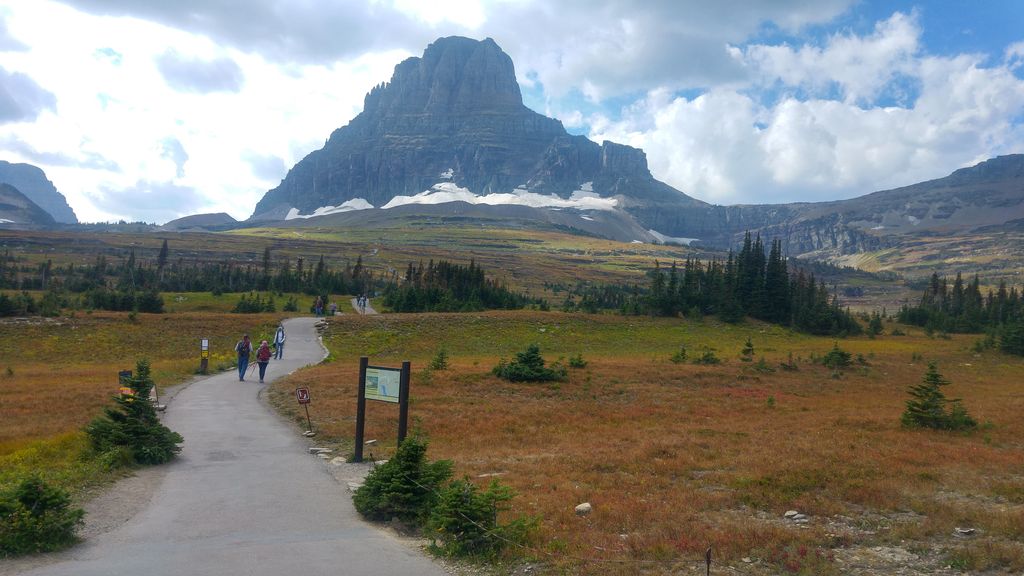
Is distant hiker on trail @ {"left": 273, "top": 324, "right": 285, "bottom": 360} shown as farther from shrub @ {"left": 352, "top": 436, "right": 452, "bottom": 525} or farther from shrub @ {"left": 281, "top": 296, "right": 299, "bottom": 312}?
shrub @ {"left": 281, "top": 296, "right": 299, "bottom": 312}

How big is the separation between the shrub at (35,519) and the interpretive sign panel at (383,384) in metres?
6.38

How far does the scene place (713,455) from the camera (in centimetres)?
1639

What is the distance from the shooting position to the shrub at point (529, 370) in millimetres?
31719

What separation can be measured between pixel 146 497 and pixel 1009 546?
530 inches

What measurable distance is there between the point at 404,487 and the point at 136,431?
7.17m

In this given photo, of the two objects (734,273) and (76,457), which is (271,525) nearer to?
(76,457)

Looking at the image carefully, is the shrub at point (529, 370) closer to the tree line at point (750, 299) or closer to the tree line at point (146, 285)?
the tree line at point (750, 299)

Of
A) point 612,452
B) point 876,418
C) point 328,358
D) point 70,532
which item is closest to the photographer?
point 70,532

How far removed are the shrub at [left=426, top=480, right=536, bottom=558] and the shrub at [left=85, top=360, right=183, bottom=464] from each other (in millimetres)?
7910

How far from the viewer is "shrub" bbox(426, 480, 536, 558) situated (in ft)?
30.0

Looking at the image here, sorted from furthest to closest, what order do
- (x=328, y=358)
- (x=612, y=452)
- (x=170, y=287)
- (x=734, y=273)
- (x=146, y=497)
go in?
(x=170, y=287)
(x=734, y=273)
(x=328, y=358)
(x=612, y=452)
(x=146, y=497)

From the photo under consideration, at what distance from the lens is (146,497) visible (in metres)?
11.7

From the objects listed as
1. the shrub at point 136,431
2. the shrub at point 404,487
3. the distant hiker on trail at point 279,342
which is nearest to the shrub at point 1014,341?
the distant hiker on trail at point 279,342

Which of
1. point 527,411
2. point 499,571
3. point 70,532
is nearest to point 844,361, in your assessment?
point 527,411
